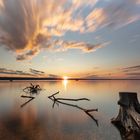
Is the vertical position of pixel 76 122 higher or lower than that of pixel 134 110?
lower

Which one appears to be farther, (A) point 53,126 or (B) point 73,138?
(A) point 53,126

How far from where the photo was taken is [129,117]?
14922 millimetres

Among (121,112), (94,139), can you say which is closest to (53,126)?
(94,139)

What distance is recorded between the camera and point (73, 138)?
47.2ft

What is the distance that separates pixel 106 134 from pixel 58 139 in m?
4.46

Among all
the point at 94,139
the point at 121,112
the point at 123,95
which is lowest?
the point at 94,139

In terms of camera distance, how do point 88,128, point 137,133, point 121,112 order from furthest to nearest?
point 88,128, point 121,112, point 137,133

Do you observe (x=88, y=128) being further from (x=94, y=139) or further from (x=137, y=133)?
(x=137, y=133)

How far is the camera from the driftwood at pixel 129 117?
1398 centimetres

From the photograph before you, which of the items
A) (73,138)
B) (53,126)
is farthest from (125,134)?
(53,126)

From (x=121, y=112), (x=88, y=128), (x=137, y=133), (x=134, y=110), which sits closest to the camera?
(x=137, y=133)

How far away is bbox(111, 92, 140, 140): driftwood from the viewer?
45.9 ft

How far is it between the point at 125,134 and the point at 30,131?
28.7 feet

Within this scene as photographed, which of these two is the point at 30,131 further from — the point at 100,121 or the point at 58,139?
the point at 100,121
